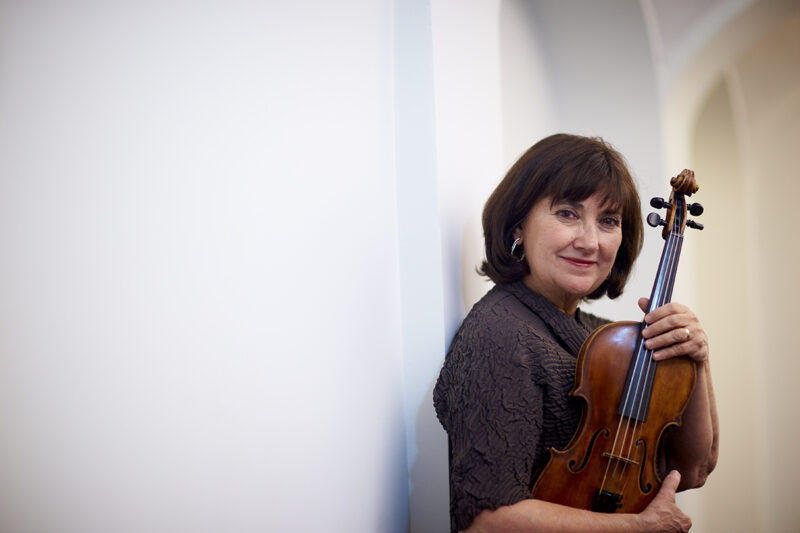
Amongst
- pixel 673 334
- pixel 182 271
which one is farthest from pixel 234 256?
pixel 673 334

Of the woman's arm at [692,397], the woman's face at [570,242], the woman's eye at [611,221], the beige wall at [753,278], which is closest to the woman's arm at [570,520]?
the woman's arm at [692,397]

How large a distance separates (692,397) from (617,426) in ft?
0.98

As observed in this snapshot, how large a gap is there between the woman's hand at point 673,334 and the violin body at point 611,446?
30 mm

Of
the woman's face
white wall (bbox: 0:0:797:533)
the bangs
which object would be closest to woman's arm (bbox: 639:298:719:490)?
the woman's face

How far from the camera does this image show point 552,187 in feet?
3.87

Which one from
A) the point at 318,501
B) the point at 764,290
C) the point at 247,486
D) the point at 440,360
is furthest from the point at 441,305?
the point at 764,290

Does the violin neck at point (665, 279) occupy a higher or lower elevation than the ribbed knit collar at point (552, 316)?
higher

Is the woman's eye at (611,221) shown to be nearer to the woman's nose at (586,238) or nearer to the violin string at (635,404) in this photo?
the woman's nose at (586,238)

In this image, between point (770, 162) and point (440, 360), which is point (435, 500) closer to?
point (440, 360)

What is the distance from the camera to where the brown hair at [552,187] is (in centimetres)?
118

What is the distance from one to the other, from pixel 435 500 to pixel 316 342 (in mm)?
588

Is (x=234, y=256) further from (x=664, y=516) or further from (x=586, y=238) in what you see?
(x=664, y=516)

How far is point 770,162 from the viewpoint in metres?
2.82

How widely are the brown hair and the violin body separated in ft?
1.10
